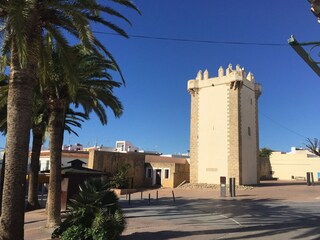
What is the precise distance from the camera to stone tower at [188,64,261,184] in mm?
37156

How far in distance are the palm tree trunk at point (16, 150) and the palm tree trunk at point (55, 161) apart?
14.4ft

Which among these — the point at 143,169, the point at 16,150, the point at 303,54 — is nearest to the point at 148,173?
the point at 143,169

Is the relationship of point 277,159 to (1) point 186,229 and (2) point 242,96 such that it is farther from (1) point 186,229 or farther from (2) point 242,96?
(1) point 186,229

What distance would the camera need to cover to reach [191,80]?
41156 millimetres

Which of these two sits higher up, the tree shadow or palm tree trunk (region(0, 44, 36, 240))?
palm tree trunk (region(0, 44, 36, 240))

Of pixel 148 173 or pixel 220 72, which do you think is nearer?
pixel 220 72

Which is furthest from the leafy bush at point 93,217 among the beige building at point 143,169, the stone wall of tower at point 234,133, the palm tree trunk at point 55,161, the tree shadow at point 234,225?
the stone wall of tower at point 234,133

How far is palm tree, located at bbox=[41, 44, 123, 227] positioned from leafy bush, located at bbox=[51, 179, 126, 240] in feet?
11.8

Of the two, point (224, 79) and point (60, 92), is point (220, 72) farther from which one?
point (60, 92)

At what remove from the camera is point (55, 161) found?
14094 mm

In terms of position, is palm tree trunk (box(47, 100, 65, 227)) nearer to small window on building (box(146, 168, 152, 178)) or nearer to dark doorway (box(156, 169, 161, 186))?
dark doorway (box(156, 169, 161, 186))

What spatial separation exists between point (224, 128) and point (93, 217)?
95.8ft

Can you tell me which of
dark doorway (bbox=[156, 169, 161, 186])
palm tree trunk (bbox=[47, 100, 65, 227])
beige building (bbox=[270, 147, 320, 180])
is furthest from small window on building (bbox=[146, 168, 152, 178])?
palm tree trunk (bbox=[47, 100, 65, 227])

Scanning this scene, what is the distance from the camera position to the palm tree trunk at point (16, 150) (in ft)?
30.2
